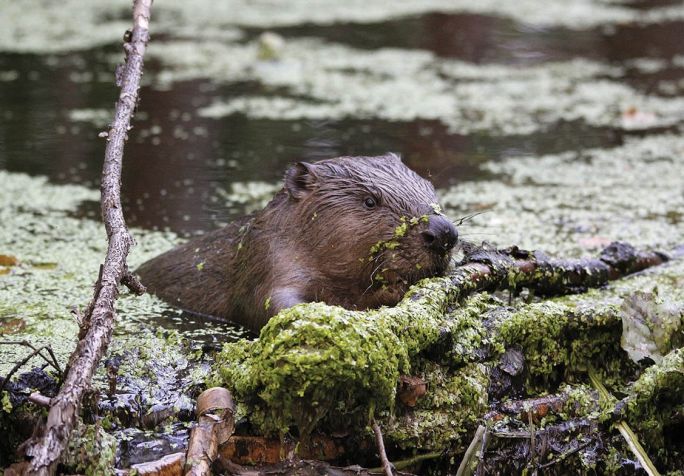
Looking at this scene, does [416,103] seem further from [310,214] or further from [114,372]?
[114,372]

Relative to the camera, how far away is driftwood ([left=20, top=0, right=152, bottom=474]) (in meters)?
2.08

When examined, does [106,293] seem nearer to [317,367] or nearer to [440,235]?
[317,367]

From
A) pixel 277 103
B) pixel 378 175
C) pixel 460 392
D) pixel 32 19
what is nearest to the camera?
pixel 460 392

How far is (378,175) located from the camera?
3.36m

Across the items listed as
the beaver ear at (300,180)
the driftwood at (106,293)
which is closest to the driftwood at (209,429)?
the driftwood at (106,293)

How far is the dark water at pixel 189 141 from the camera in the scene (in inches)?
231

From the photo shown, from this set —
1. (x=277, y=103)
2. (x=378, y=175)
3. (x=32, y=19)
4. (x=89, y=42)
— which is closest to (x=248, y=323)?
(x=378, y=175)

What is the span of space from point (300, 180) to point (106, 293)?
105 centimetres

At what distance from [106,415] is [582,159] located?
4.64m

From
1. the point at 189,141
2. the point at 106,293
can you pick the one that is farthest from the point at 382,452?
the point at 189,141

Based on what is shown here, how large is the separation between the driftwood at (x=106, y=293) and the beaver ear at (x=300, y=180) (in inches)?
23.2

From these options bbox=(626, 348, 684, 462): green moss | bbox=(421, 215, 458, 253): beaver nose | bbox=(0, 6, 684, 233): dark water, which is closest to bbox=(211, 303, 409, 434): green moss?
bbox=(421, 215, 458, 253): beaver nose

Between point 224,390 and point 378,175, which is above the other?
point 378,175

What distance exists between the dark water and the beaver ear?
1720mm
